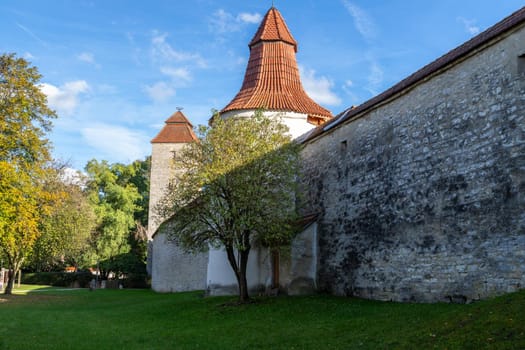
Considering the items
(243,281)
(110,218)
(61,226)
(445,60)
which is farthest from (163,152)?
(445,60)

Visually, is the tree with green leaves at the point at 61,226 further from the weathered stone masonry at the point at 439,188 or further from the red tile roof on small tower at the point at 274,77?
the weathered stone masonry at the point at 439,188

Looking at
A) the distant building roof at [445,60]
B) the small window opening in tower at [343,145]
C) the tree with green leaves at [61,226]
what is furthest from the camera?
the tree with green leaves at [61,226]

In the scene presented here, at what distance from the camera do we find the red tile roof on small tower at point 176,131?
132 ft

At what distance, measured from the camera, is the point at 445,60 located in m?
12.2

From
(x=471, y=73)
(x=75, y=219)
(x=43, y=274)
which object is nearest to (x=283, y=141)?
(x=471, y=73)

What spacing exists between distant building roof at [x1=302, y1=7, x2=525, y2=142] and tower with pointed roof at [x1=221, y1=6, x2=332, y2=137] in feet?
23.0

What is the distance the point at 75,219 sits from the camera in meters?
28.7

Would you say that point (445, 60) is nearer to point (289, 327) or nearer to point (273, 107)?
point (289, 327)

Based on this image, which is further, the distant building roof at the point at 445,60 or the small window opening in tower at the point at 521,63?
the distant building roof at the point at 445,60

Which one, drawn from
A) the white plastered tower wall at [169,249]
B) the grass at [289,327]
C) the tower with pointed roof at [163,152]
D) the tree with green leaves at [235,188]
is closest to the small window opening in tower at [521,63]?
the grass at [289,327]

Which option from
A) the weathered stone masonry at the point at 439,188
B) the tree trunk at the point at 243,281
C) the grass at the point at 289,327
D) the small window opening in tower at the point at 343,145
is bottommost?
the grass at the point at 289,327

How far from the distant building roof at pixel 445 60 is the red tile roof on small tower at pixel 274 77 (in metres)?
7.40

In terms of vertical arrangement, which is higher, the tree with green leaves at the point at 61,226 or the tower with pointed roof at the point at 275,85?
the tower with pointed roof at the point at 275,85

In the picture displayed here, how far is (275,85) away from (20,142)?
12.1 m
